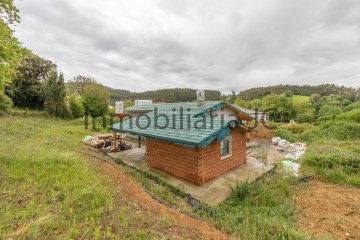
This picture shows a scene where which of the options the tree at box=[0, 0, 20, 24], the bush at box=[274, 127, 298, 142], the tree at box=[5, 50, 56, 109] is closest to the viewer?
the tree at box=[0, 0, 20, 24]

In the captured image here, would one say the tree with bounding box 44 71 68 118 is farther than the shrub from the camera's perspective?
Yes

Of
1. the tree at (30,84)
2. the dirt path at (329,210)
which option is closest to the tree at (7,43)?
the dirt path at (329,210)

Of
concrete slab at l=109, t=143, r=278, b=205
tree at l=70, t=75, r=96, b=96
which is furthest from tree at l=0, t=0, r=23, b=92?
tree at l=70, t=75, r=96, b=96

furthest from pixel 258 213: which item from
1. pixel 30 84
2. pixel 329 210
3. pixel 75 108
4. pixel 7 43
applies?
pixel 30 84

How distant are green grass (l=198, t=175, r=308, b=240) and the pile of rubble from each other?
2234 mm

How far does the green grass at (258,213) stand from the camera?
434 centimetres

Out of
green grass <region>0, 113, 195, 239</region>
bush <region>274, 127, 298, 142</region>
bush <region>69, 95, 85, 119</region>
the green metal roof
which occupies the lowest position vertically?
bush <region>274, 127, 298, 142</region>

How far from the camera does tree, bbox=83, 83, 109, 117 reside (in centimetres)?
2730

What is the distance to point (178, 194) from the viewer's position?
714 cm

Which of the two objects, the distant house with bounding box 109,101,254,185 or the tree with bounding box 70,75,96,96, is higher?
the tree with bounding box 70,75,96,96

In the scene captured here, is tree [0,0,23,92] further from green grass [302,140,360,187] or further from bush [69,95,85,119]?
bush [69,95,85,119]

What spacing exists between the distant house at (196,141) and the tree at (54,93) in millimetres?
16045

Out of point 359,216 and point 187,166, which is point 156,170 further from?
point 359,216

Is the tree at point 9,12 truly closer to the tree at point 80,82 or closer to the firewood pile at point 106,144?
the firewood pile at point 106,144
